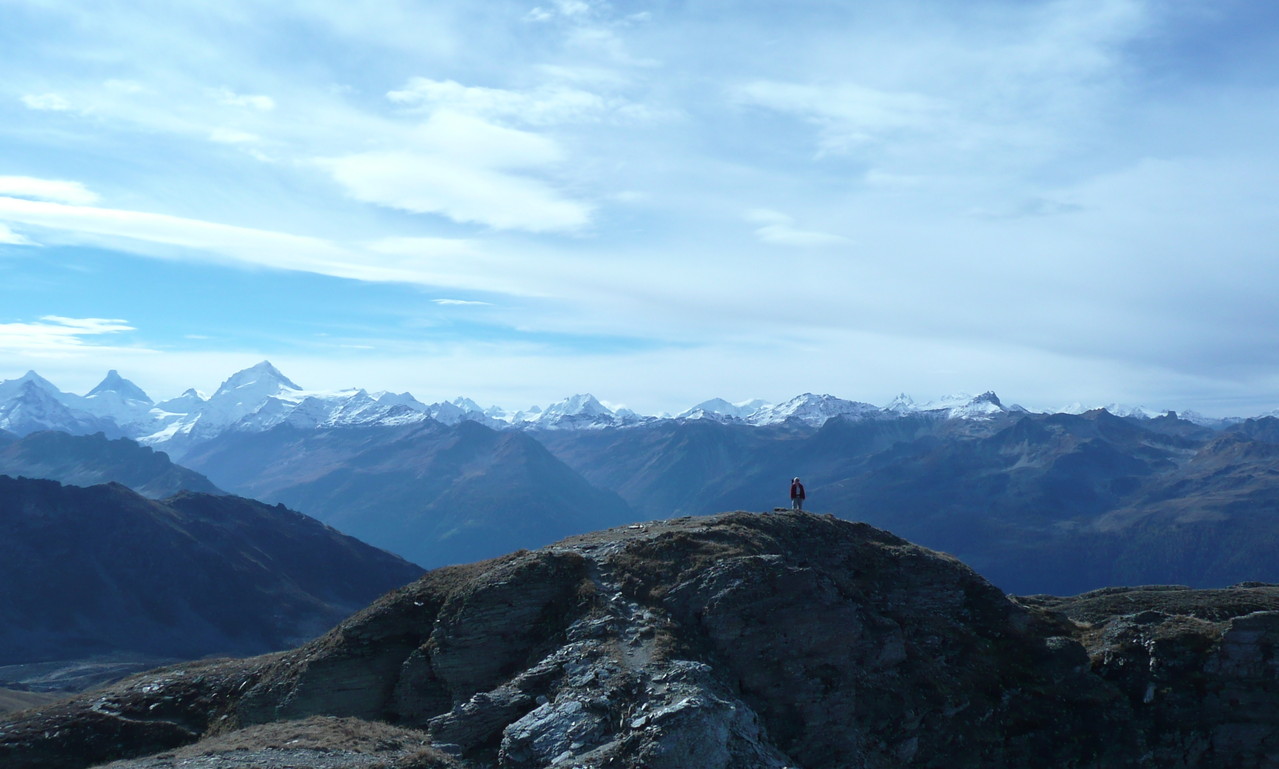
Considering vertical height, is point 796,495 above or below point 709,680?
above

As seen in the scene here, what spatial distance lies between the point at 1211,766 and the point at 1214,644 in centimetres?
553

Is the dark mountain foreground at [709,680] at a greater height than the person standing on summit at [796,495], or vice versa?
the person standing on summit at [796,495]

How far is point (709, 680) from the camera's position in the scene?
113ft

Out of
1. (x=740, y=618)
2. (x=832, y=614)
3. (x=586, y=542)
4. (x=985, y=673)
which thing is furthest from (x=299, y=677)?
(x=985, y=673)

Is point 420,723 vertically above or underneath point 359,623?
underneath

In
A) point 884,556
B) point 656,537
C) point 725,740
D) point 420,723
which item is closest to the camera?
point 725,740

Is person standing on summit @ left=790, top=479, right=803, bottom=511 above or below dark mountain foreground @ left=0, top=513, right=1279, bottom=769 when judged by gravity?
above

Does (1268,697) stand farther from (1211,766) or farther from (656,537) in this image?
(656,537)

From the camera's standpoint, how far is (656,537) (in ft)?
147

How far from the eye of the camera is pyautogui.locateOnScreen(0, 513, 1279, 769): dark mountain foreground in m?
33.7

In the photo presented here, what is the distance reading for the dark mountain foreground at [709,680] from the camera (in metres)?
33.7

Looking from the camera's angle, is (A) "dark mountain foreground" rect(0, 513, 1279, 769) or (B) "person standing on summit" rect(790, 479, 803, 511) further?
(B) "person standing on summit" rect(790, 479, 803, 511)

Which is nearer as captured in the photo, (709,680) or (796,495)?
(709,680)

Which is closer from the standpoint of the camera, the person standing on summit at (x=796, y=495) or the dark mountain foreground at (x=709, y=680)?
the dark mountain foreground at (x=709, y=680)
